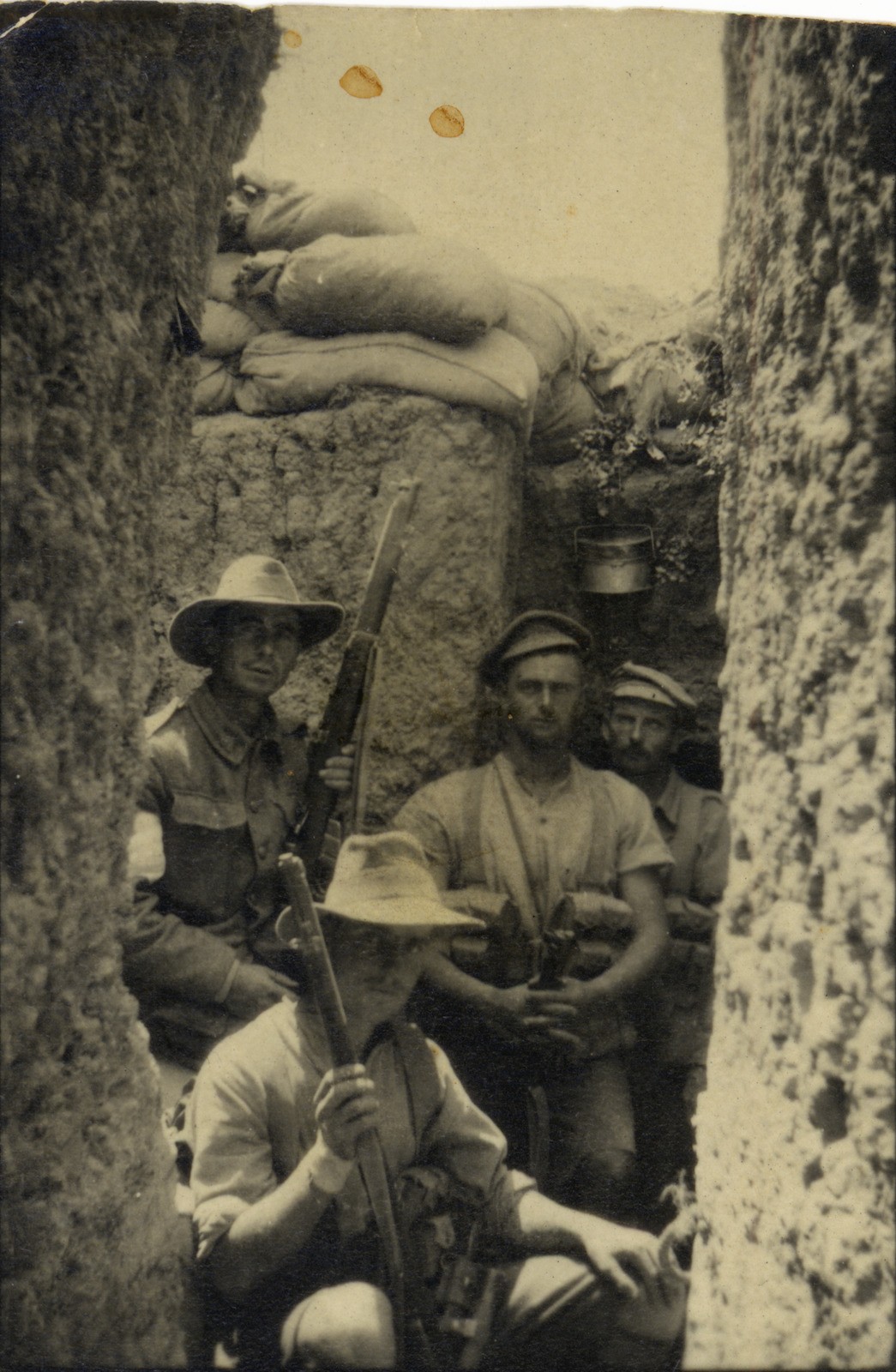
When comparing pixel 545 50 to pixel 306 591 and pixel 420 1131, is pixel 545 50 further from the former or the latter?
pixel 420 1131

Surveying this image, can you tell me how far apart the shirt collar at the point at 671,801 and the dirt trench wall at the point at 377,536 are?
1.36 feet

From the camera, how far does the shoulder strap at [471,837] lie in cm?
192

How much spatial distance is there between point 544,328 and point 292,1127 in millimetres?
1560

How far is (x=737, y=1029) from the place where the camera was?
117cm

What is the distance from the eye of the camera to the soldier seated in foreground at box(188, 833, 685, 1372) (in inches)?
57.4

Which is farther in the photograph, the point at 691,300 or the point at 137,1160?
the point at 691,300

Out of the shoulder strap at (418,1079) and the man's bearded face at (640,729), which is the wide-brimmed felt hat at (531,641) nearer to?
the man's bearded face at (640,729)

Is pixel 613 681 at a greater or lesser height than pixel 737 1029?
greater

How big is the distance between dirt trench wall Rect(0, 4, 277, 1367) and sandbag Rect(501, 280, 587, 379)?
0.68m

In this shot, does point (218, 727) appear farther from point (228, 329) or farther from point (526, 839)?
point (228, 329)

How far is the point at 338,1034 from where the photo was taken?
59.5 inches

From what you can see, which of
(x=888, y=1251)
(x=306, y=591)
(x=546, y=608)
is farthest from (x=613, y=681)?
(x=888, y=1251)

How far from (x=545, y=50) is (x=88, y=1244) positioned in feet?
5.73

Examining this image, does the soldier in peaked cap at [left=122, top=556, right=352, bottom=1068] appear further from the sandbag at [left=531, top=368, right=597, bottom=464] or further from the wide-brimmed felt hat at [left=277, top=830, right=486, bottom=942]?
the sandbag at [left=531, top=368, right=597, bottom=464]
